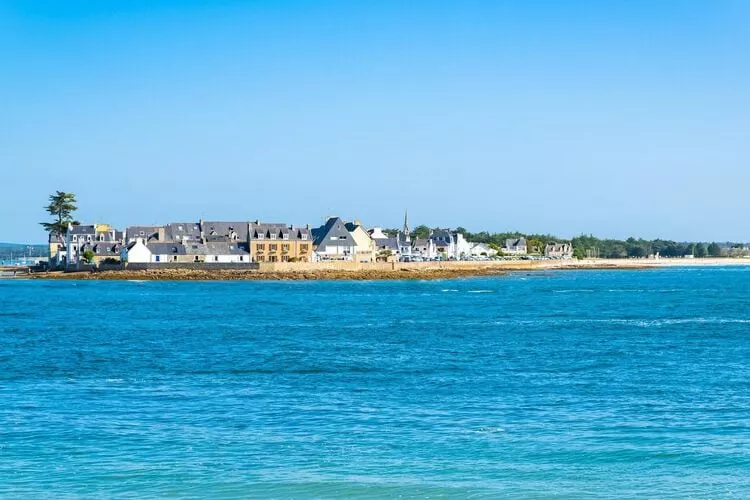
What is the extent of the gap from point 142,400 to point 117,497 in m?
7.85

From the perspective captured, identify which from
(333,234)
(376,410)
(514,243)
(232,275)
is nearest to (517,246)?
(514,243)

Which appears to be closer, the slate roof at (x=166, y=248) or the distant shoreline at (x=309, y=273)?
the distant shoreline at (x=309, y=273)

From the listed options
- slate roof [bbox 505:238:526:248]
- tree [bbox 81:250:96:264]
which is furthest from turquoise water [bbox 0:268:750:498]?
slate roof [bbox 505:238:526:248]

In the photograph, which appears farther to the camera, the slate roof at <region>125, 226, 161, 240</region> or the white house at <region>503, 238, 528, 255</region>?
the white house at <region>503, 238, 528, 255</region>

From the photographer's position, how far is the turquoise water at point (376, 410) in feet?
50.9


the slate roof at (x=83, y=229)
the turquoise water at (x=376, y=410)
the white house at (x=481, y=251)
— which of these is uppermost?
the slate roof at (x=83, y=229)

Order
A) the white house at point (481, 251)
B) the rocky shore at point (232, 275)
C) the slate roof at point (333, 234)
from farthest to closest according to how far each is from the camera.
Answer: the white house at point (481, 251) → the slate roof at point (333, 234) → the rocky shore at point (232, 275)

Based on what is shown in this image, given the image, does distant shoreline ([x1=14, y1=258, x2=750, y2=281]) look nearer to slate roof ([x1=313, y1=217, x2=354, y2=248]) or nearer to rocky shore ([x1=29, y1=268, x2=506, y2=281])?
rocky shore ([x1=29, y1=268, x2=506, y2=281])

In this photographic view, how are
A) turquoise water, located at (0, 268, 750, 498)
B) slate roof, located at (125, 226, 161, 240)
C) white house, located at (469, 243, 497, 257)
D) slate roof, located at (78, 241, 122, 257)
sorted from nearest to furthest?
turquoise water, located at (0, 268, 750, 498) → slate roof, located at (78, 241, 122, 257) → slate roof, located at (125, 226, 161, 240) → white house, located at (469, 243, 497, 257)

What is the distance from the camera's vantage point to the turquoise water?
1551cm

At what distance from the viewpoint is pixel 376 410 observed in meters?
21.0

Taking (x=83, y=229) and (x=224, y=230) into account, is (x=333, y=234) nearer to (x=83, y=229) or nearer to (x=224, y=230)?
(x=224, y=230)

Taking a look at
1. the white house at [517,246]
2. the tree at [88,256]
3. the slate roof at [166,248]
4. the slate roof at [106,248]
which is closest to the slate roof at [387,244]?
the slate roof at [166,248]

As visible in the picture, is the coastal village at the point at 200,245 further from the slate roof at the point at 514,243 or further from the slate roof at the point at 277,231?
the slate roof at the point at 514,243
